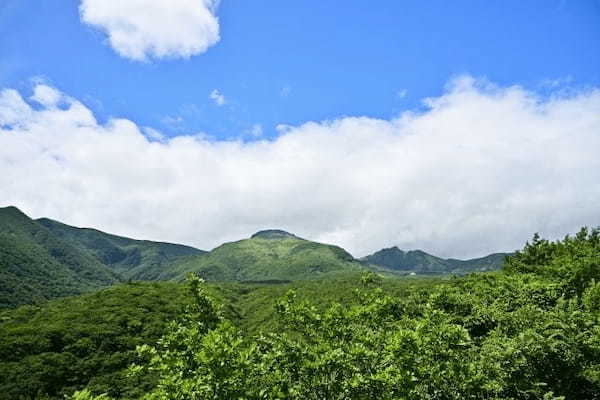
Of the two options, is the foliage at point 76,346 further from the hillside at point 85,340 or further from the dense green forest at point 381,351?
the dense green forest at point 381,351

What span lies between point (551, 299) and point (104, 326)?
5565 centimetres

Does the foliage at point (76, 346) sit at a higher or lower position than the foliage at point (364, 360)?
lower

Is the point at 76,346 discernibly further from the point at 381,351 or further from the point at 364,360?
the point at 364,360

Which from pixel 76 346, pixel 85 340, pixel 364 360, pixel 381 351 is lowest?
pixel 76 346

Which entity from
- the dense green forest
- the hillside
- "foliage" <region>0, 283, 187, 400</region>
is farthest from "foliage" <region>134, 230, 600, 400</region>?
"foliage" <region>0, 283, 187, 400</region>

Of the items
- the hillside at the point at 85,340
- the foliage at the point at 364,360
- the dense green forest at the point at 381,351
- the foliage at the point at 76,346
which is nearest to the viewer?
the foliage at the point at 364,360

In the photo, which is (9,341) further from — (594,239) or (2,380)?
(594,239)

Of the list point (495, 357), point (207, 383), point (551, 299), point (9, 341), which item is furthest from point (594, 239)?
point (9, 341)

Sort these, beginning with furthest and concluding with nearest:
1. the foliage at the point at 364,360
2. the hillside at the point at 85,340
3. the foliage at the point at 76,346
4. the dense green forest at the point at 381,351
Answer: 1. the hillside at the point at 85,340
2. the foliage at the point at 76,346
3. the dense green forest at the point at 381,351
4. the foliage at the point at 364,360

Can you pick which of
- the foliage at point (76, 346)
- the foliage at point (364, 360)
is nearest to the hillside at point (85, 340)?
the foliage at point (76, 346)

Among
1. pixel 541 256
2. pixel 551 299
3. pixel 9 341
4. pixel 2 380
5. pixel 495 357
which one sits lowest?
pixel 2 380

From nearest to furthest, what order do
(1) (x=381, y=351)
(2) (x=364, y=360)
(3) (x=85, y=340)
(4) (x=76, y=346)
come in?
1. (2) (x=364, y=360)
2. (1) (x=381, y=351)
3. (4) (x=76, y=346)
4. (3) (x=85, y=340)

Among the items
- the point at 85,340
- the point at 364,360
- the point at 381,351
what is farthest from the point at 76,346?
the point at 364,360

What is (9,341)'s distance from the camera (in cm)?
4716
